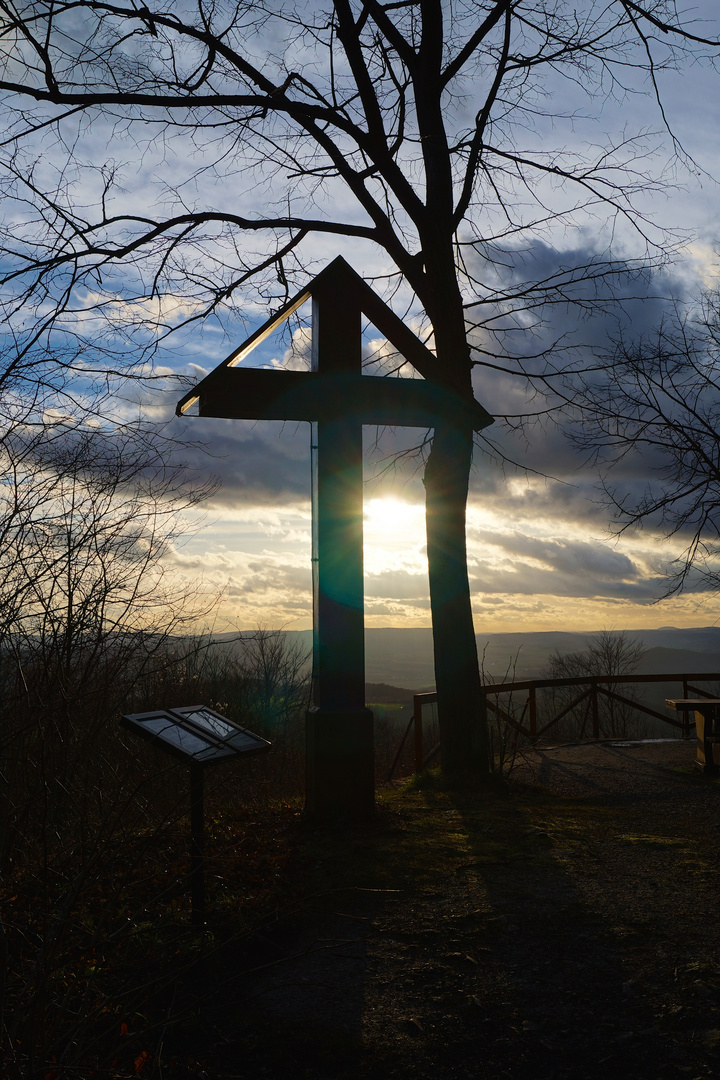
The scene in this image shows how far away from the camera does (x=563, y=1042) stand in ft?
10.6

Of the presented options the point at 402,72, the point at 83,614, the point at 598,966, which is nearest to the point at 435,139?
the point at 402,72

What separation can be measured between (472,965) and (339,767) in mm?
2785

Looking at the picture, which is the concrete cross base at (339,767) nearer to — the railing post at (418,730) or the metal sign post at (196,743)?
the metal sign post at (196,743)

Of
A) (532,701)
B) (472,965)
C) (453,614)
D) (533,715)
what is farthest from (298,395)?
(533,715)

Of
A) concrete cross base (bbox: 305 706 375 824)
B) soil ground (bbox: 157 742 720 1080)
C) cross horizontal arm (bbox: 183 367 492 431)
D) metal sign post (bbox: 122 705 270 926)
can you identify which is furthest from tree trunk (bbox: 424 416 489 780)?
metal sign post (bbox: 122 705 270 926)

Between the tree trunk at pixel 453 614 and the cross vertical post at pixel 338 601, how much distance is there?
6.42 ft

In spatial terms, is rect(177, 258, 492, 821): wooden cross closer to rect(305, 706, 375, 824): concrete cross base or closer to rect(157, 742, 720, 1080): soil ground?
rect(305, 706, 375, 824): concrete cross base

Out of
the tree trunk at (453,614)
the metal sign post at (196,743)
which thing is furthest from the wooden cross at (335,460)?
the metal sign post at (196,743)

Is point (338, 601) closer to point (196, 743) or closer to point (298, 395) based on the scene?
point (298, 395)

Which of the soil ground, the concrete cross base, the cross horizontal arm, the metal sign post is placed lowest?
the soil ground

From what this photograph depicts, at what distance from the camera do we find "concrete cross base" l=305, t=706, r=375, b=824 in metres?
6.56

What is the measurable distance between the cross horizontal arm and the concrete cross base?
2755 mm

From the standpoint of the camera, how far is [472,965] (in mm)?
3938

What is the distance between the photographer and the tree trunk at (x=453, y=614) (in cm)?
861
